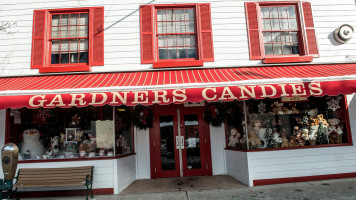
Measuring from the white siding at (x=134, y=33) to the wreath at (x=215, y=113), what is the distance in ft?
4.24

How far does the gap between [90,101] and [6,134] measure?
3451 millimetres

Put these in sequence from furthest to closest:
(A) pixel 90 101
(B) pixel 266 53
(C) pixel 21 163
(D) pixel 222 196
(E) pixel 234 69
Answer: (B) pixel 266 53 → (E) pixel 234 69 → (C) pixel 21 163 → (D) pixel 222 196 → (A) pixel 90 101

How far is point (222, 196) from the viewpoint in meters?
5.80

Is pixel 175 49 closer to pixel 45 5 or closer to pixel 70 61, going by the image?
pixel 70 61

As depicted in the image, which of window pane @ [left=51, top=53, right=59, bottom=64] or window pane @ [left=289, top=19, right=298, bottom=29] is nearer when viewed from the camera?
window pane @ [left=51, top=53, right=59, bottom=64]

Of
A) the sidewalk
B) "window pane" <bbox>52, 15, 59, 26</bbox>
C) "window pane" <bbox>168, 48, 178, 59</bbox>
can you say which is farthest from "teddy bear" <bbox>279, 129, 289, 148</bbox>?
"window pane" <bbox>52, 15, 59, 26</bbox>

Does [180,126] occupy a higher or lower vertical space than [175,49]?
lower

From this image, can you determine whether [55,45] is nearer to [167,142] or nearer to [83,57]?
[83,57]

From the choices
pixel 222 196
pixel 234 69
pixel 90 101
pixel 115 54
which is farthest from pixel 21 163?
pixel 234 69

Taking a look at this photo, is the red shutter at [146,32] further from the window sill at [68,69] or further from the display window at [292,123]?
the display window at [292,123]

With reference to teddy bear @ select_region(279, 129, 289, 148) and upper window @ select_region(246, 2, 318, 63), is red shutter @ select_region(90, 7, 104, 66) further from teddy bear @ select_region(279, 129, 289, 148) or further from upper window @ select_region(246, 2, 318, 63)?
teddy bear @ select_region(279, 129, 289, 148)

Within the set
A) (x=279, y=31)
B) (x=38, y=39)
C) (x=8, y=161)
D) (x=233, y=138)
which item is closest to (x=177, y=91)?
(x=233, y=138)

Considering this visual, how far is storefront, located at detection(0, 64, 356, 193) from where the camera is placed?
544cm

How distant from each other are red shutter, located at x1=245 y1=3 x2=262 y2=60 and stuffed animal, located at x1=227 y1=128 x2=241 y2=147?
2.38 m
